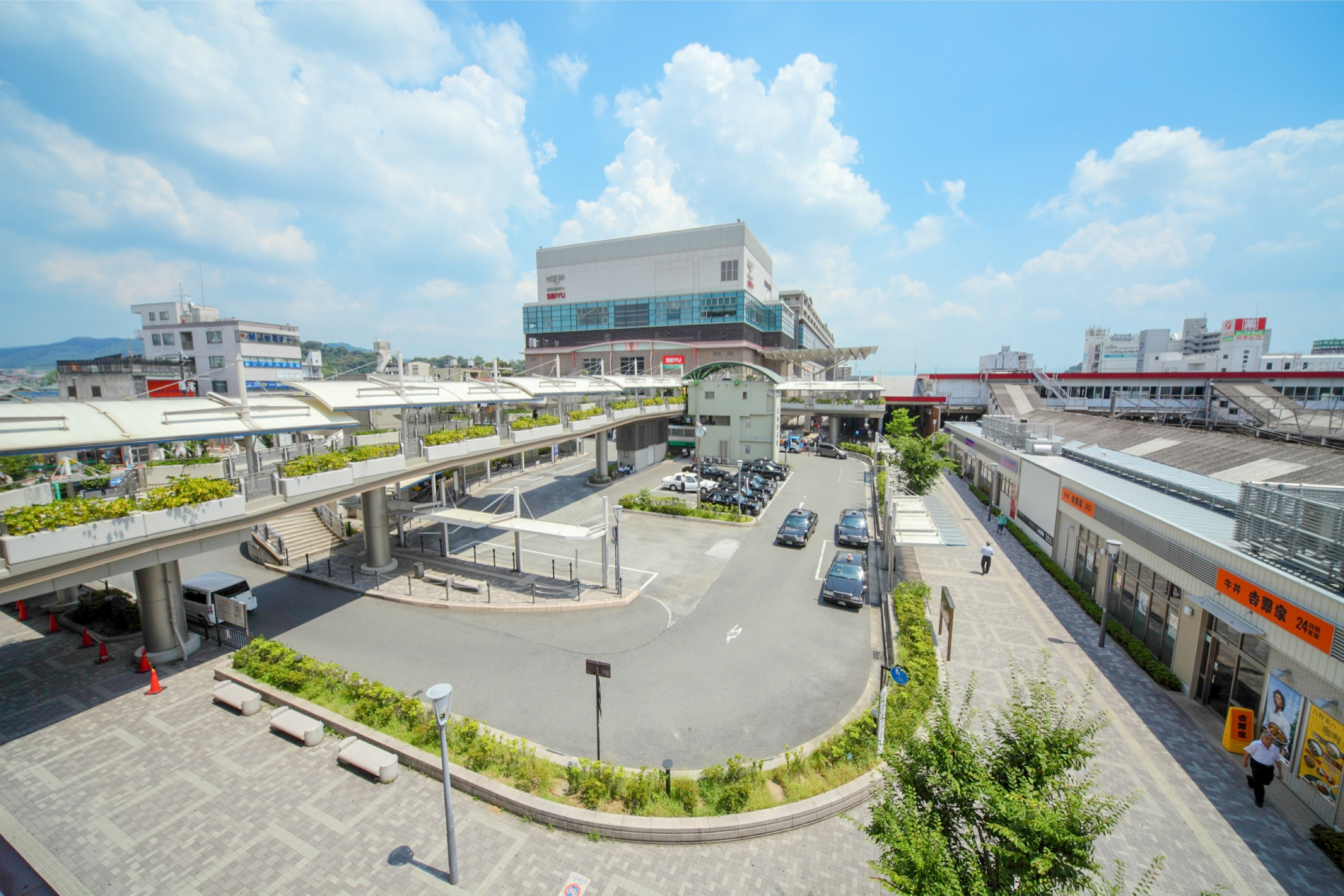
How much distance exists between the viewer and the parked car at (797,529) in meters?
22.3

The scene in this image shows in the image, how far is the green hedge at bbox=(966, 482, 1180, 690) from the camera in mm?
12367

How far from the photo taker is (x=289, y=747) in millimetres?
10031

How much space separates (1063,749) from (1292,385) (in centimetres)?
6996

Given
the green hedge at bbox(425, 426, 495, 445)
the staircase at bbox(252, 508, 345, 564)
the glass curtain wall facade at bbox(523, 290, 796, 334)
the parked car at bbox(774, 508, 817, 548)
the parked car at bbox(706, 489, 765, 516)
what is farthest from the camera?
the glass curtain wall facade at bbox(523, 290, 796, 334)

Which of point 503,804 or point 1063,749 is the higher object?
point 1063,749

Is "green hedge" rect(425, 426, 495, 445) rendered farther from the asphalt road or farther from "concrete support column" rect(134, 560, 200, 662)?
"concrete support column" rect(134, 560, 200, 662)

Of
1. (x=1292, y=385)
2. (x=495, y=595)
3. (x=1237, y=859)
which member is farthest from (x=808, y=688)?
(x=1292, y=385)

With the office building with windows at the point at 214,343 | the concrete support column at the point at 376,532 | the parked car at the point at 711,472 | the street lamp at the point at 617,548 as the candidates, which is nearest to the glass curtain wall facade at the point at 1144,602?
the street lamp at the point at 617,548

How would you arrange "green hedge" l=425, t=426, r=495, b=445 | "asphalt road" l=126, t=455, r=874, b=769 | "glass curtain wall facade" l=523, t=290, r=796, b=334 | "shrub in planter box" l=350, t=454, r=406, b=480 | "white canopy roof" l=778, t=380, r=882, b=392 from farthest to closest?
"glass curtain wall facade" l=523, t=290, r=796, b=334 < "white canopy roof" l=778, t=380, r=882, b=392 < "green hedge" l=425, t=426, r=495, b=445 < "shrub in planter box" l=350, t=454, r=406, b=480 < "asphalt road" l=126, t=455, r=874, b=769

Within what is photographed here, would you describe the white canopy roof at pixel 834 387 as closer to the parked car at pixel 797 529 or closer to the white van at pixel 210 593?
the parked car at pixel 797 529

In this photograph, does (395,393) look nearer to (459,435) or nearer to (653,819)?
(459,435)

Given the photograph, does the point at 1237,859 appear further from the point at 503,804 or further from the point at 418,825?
the point at 418,825

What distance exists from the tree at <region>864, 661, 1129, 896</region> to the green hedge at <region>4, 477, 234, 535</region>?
47.1 ft

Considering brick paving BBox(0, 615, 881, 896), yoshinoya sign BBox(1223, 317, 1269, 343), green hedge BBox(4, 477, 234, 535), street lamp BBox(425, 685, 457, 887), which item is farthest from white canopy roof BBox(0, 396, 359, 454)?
yoshinoya sign BBox(1223, 317, 1269, 343)
